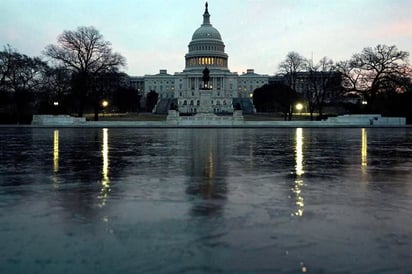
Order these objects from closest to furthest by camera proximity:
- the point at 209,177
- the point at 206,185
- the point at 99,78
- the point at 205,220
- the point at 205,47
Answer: the point at 205,220 < the point at 206,185 < the point at 209,177 < the point at 99,78 < the point at 205,47

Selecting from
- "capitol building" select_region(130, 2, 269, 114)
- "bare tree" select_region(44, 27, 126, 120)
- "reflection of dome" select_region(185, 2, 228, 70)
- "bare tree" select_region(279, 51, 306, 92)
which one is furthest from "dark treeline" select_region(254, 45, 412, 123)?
"reflection of dome" select_region(185, 2, 228, 70)

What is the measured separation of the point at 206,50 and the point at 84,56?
10673 cm

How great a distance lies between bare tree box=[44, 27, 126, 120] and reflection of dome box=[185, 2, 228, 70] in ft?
342

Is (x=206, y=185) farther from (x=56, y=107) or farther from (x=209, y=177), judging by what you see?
(x=56, y=107)

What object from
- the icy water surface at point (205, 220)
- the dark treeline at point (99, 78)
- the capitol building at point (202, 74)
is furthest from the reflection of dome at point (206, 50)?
the icy water surface at point (205, 220)

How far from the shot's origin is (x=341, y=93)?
68.7 metres

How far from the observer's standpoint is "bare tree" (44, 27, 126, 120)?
6200 cm

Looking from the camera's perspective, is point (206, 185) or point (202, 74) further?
point (202, 74)

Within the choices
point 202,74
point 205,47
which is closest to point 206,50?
point 205,47

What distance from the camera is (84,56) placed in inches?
2505

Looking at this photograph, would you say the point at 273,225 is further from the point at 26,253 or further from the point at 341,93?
the point at 341,93

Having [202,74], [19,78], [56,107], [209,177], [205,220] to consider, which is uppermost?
[202,74]

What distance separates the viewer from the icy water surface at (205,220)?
5.00 metres

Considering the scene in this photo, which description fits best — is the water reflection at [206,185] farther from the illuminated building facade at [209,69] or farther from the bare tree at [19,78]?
the illuminated building facade at [209,69]
